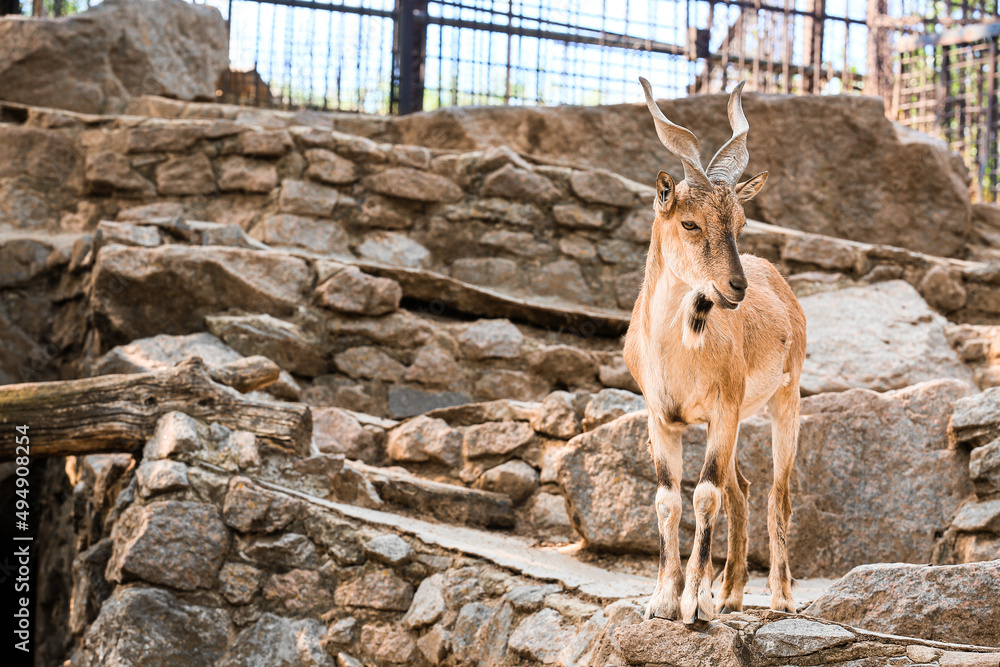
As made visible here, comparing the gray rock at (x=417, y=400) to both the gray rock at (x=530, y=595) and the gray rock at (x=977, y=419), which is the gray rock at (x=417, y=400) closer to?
the gray rock at (x=530, y=595)

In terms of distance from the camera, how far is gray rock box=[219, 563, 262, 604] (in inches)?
191

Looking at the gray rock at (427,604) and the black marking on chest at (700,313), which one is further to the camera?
the gray rock at (427,604)

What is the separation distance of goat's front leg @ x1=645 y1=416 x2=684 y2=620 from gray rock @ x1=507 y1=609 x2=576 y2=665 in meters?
0.79

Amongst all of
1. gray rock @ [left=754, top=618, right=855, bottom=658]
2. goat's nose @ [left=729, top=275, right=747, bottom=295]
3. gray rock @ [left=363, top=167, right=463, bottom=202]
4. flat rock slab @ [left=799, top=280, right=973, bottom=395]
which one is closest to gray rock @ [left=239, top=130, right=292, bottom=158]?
gray rock @ [left=363, top=167, right=463, bottom=202]

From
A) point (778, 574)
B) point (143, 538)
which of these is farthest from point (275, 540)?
point (778, 574)

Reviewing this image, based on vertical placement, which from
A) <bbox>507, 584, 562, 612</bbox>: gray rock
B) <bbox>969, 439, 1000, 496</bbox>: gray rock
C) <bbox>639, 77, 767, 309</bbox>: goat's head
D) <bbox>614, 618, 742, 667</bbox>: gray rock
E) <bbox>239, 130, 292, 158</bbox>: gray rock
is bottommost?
<bbox>507, 584, 562, 612</bbox>: gray rock

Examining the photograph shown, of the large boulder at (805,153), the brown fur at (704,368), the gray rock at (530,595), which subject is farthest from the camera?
the large boulder at (805,153)

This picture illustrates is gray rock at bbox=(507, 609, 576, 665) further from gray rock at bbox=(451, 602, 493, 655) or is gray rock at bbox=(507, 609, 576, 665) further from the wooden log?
the wooden log

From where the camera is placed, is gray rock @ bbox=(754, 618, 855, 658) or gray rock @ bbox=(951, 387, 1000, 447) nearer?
gray rock @ bbox=(754, 618, 855, 658)

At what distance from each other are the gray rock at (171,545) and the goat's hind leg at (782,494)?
2862mm

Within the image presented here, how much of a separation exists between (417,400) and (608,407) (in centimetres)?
201

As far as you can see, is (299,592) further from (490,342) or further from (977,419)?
(977,419)

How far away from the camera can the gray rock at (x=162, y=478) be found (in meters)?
4.90

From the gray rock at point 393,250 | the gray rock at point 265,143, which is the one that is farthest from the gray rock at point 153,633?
the gray rock at point 265,143
